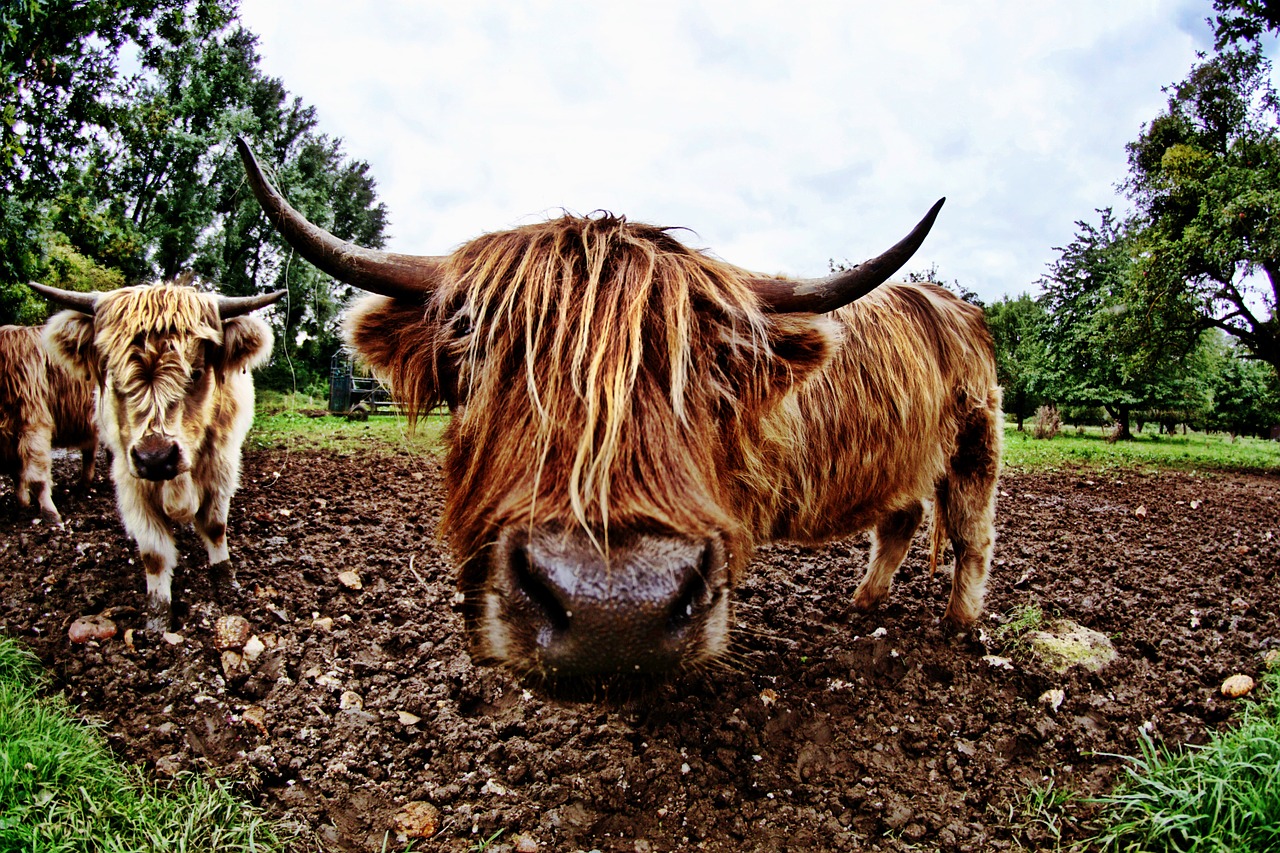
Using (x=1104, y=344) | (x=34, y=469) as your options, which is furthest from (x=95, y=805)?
(x=1104, y=344)

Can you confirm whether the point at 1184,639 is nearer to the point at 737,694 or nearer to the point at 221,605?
the point at 737,694

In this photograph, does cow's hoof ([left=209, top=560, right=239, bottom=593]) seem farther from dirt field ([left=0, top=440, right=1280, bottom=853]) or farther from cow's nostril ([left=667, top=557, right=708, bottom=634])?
cow's nostril ([left=667, top=557, right=708, bottom=634])

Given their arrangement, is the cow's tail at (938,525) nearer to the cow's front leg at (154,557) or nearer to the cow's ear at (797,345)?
the cow's ear at (797,345)

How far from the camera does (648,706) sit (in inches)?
128

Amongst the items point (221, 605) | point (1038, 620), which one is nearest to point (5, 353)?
point (221, 605)

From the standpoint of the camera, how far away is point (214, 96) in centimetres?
1622

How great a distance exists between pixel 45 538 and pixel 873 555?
20.9 ft

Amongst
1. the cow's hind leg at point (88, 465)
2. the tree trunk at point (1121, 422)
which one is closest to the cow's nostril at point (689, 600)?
the cow's hind leg at point (88, 465)

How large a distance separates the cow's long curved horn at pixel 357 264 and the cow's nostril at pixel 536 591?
1.02m

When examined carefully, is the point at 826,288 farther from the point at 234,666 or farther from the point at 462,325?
the point at 234,666

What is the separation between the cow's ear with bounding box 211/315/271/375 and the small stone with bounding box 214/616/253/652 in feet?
5.34

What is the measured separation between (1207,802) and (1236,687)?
4.83ft

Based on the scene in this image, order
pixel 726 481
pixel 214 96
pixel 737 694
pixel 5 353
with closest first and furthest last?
pixel 726 481 < pixel 737 694 < pixel 5 353 < pixel 214 96

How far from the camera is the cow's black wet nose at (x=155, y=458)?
11.8 ft
